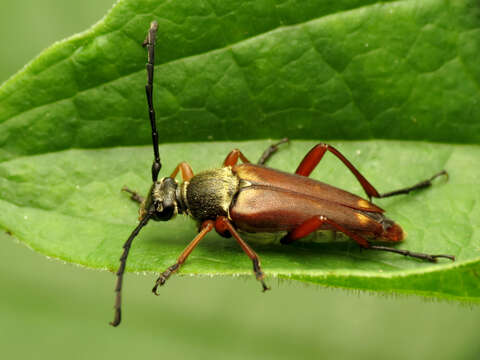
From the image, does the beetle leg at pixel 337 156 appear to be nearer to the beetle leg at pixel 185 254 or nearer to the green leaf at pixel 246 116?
the green leaf at pixel 246 116

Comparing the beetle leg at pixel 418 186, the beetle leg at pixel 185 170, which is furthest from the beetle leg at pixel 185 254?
the beetle leg at pixel 418 186

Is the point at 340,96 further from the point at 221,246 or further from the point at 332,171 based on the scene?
the point at 221,246

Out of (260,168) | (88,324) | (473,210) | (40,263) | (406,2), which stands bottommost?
(88,324)

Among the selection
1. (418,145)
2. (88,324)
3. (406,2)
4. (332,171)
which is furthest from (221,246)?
(406,2)

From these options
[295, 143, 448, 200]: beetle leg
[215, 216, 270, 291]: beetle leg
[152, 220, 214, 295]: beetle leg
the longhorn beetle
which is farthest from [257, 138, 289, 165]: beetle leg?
[152, 220, 214, 295]: beetle leg

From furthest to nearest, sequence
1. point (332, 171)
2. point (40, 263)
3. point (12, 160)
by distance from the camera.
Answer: point (40, 263) → point (332, 171) → point (12, 160)

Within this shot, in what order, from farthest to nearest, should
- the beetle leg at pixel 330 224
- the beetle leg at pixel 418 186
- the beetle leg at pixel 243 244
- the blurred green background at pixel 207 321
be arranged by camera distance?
the blurred green background at pixel 207 321
the beetle leg at pixel 418 186
the beetle leg at pixel 330 224
the beetle leg at pixel 243 244

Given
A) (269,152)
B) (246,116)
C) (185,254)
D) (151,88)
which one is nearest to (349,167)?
(269,152)

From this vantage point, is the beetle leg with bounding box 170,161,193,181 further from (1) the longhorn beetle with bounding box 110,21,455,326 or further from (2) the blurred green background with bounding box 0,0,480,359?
(2) the blurred green background with bounding box 0,0,480,359
